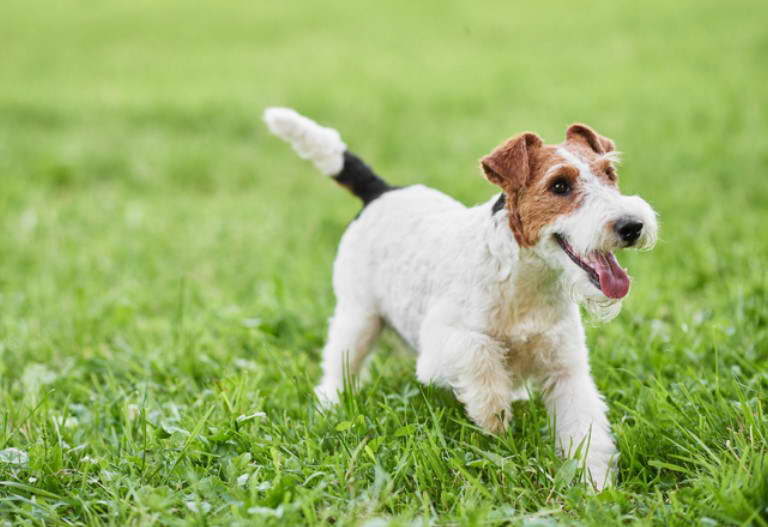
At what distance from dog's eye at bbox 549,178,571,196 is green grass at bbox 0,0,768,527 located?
879 millimetres

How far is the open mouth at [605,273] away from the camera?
9.40 ft

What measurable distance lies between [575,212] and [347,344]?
4.87 ft

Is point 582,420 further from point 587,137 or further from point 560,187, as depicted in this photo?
point 587,137

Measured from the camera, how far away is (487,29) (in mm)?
13805

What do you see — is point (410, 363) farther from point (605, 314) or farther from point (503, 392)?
point (605, 314)

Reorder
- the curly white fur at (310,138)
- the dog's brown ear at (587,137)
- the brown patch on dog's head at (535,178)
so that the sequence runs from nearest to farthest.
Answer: the brown patch on dog's head at (535,178) < the dog's brown ear at (587,137) < the curly white fur at (310,138)

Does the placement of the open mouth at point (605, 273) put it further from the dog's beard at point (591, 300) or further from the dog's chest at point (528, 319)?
the dog's chest at point (528, 319)

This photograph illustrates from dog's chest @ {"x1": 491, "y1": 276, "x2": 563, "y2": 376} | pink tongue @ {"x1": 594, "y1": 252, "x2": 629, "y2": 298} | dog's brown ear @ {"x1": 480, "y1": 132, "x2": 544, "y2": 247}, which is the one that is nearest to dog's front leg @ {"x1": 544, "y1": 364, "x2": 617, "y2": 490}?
dog's chest @ {"x1": 491, "y1": 276, "x2": 563, "y2": 376}

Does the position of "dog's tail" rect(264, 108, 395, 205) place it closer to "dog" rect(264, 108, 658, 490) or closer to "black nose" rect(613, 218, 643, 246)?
"dog" rect(264, 108, 658, 490)

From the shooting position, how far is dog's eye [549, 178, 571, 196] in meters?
3.00

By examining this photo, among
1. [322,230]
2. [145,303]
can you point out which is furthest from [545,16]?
[145,303]

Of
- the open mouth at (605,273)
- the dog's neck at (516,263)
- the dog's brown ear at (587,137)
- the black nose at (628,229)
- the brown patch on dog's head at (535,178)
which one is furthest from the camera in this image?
the dog's brown ear at (587,137)

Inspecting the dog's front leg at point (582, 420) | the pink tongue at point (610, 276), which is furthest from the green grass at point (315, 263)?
the pink tongue at point (610, 276)

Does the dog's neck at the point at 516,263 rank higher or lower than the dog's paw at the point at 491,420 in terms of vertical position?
higher
